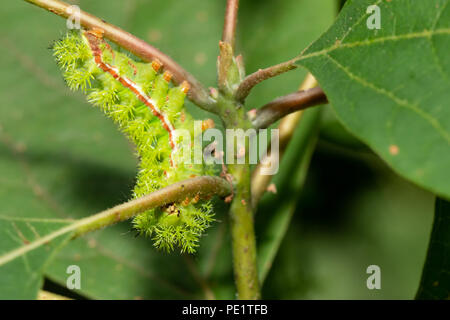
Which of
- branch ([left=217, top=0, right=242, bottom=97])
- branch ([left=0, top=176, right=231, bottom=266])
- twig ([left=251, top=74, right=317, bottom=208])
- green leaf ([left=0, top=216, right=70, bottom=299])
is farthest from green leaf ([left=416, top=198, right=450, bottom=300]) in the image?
green leaf ([left=0, top=216, right=70, bottom=299])

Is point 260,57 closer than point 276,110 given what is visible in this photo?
No

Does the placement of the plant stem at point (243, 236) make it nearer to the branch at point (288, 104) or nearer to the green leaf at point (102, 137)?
the branch at point (288, 104)

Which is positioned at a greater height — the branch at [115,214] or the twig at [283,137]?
the twig at [283,137]

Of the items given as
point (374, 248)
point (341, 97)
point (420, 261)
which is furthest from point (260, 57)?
point (420, 261)

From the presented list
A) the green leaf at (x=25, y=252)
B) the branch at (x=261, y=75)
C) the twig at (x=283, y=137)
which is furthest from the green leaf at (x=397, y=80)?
the green leaf at (x=25, y=252)

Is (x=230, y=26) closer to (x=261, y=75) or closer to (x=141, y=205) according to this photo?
(x=261, y=75)
